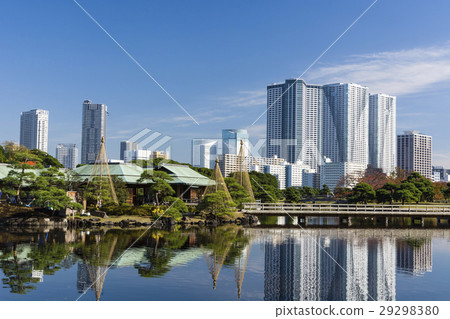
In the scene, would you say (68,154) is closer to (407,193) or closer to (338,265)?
(407,193)

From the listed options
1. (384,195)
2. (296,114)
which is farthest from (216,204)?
(296,114)

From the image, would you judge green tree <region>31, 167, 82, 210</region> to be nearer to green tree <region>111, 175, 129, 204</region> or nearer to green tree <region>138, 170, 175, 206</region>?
green tree <region>111, 175, 129, 204</region>

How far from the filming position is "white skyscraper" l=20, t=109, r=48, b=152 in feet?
398

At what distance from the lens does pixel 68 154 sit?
413 feet

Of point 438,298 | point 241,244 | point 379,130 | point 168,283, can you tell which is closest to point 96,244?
point 241,244

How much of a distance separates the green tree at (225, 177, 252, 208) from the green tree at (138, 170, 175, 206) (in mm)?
5131

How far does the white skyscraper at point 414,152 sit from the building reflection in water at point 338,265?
140785 millimetres

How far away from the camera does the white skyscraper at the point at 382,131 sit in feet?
506

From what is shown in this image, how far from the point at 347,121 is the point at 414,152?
3032 cm

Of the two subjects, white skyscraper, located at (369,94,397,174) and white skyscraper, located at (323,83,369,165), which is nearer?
white skyscraper, located at (323,83,369,165)

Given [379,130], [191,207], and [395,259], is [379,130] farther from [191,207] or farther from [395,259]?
[395,259]

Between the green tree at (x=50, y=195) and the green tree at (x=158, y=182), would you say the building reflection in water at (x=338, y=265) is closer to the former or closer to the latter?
the green tree at (x=158, y=182)

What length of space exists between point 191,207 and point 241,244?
52.1 feet

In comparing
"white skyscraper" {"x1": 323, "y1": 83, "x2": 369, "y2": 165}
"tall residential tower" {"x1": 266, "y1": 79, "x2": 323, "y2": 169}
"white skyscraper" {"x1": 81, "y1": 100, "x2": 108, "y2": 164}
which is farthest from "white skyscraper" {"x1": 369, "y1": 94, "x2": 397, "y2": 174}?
"white skyscraper" {"x1": 81, "y1": 100, "x2": 108, "y2": 164}
